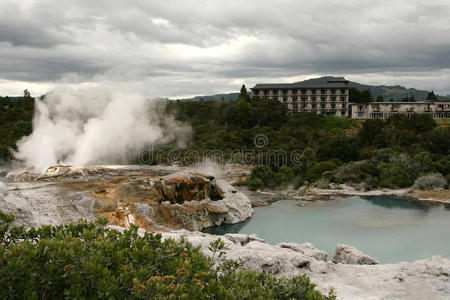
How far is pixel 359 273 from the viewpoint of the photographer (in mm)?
13992

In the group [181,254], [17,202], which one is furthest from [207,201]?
[181,254]

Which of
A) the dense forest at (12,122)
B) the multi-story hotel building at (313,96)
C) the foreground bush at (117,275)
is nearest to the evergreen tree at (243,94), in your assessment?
the multi-story hotel building at (313,96)

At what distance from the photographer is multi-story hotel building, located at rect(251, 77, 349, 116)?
260 feet

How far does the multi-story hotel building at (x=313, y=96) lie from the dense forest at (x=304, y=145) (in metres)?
9.38

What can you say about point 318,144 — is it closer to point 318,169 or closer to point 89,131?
point 318,169

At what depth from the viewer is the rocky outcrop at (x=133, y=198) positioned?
21250mm

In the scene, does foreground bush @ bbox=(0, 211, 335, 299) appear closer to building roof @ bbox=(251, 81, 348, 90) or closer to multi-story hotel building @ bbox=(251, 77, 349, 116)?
multi-story hotel building @ bbox=(251, 77, 349, 116)

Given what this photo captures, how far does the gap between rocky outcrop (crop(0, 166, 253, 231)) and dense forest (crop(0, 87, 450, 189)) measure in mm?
12236

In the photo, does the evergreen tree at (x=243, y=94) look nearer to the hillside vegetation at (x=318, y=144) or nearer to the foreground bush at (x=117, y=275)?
the hillside vegetation at (x=318, y=144)

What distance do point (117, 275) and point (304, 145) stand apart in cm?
4885

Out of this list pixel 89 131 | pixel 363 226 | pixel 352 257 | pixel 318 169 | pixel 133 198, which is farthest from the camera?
pixel 318 169

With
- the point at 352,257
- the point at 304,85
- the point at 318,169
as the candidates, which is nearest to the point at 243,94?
the point at 304,85

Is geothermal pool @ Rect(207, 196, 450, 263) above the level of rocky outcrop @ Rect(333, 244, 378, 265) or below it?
below

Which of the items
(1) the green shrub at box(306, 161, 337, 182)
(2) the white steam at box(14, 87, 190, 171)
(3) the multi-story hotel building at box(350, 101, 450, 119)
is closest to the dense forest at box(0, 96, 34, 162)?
(2) the white steam at box(14, 87, 190, 171)
